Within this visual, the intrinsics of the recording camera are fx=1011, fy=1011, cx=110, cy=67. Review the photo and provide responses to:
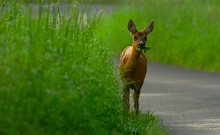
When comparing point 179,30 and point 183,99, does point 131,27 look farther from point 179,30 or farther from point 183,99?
point 179,30

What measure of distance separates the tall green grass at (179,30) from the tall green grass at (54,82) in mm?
11140

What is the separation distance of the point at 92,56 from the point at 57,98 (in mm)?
2560

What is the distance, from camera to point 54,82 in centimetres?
827

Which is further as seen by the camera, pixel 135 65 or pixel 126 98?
pixel 135 65

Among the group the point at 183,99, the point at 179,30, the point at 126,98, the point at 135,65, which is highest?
the point at 179,30

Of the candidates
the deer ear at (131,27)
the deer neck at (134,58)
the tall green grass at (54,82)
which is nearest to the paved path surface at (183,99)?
the deer neck at (134,58)

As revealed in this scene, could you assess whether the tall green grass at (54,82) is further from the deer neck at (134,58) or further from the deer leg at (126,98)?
the deer neck at (134,58)

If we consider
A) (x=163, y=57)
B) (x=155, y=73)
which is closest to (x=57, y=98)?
(x=155, y=73)

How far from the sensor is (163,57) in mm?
24531

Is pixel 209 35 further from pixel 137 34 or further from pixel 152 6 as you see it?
pixel 137 34

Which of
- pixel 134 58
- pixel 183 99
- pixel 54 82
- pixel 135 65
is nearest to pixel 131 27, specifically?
pixel 134 58

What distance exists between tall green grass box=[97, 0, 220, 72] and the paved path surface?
52 centimetres

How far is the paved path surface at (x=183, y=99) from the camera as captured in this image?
43.9 feet

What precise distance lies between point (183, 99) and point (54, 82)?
28.9 feet
